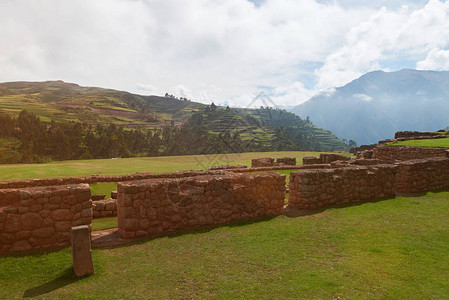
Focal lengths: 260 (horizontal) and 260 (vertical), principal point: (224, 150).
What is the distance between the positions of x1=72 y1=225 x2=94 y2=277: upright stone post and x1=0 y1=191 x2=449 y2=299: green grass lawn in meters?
0.21

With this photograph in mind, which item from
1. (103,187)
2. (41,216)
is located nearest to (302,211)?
(41,216)

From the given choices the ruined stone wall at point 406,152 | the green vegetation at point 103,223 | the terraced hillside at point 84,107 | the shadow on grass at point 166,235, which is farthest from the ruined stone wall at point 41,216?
the terraced hillside at point 84,107

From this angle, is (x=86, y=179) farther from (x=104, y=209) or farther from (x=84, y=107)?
(x=84, y=107)

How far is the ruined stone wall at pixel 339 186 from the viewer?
33.3 ft

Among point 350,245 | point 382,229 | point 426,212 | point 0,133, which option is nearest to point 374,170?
point 426,212

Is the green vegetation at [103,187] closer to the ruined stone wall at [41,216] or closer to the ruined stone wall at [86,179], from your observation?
the ruined stone wall at [86,179]

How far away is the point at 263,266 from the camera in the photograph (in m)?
5.76

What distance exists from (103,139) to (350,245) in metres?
80.5

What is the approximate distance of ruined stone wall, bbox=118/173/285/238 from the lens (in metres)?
7.47

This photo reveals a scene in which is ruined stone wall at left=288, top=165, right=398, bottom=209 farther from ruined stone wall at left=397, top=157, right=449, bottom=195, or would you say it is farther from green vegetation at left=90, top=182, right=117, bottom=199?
green vegetation at left=90, top=182, right=117, bottom=199

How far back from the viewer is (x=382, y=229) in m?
7.72

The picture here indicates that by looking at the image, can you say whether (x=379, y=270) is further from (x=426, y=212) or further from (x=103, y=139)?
(x=103, y=139)

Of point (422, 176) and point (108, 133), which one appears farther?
point (108, 133)

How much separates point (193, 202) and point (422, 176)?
11.9m
